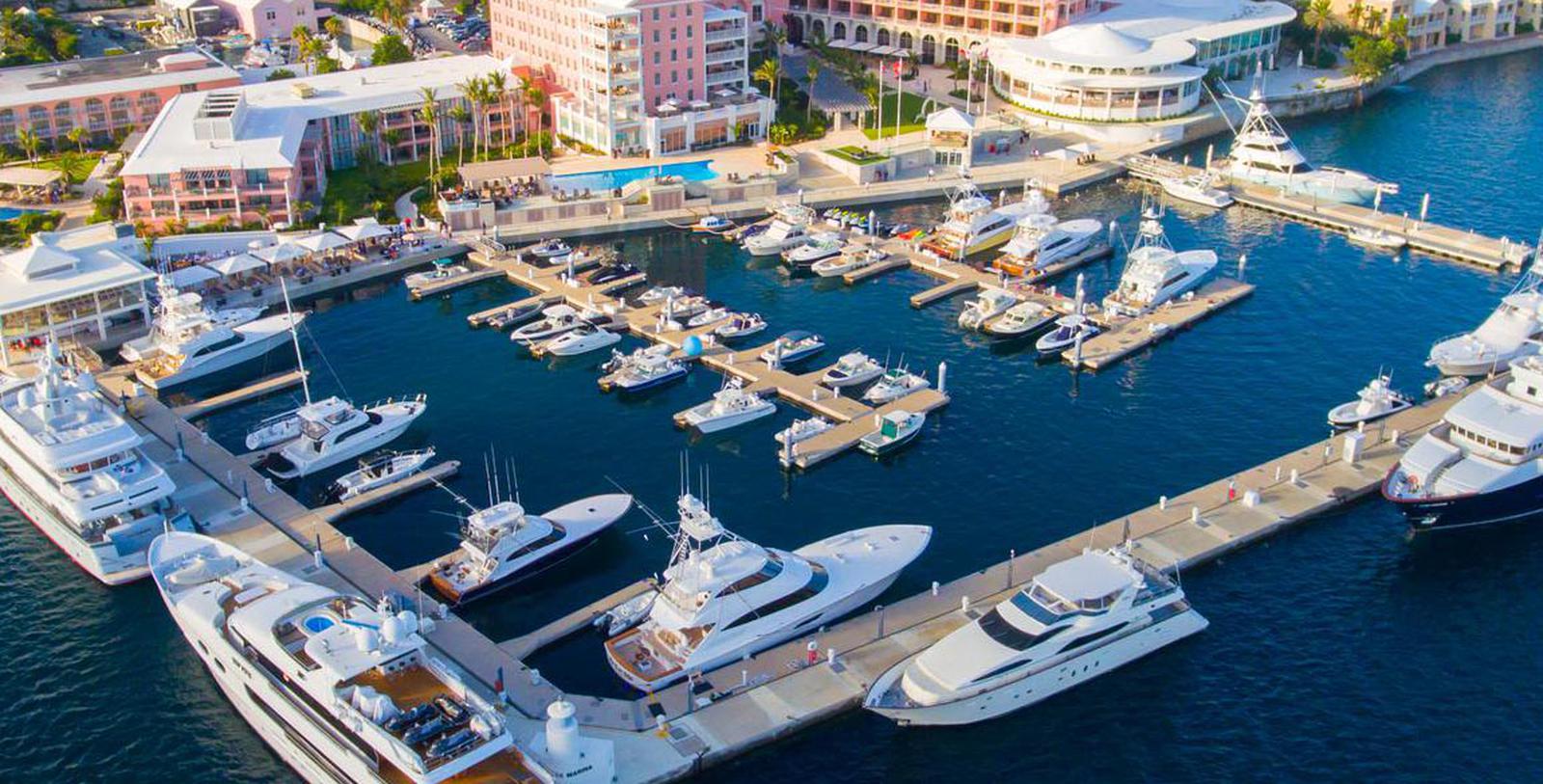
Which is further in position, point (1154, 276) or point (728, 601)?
point (1154, 276)

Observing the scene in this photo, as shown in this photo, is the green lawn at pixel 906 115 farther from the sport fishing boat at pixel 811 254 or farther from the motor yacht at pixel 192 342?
the motor yacht at pixel 192 342

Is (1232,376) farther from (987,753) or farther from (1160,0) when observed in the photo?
(1160,0)

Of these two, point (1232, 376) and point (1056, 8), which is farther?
point (1056, 8)

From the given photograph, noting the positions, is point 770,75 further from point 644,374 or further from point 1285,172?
point 644,374

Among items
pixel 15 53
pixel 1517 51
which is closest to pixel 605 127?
pixel 15 53

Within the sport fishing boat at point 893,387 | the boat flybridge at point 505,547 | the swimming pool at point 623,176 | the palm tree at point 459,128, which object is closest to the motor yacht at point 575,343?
the sport fishing boat at point 893,387

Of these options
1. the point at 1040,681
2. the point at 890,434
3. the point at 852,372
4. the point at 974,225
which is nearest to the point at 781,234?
the point at 974,225
